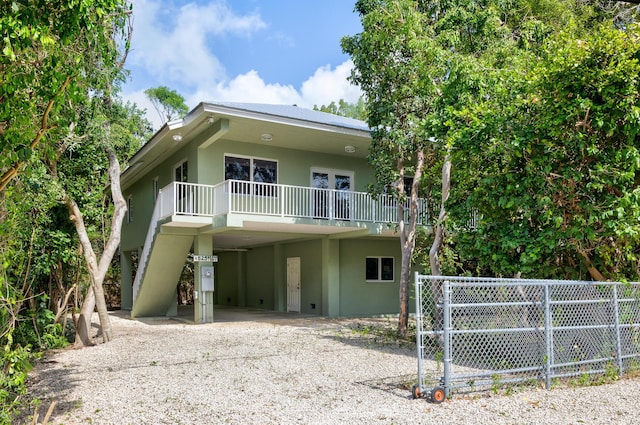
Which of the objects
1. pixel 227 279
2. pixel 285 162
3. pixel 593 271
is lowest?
pixel 227 279

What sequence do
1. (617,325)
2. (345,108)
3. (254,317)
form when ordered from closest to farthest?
(617,325) → (254,317) → (345,108)

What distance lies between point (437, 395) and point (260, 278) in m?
14.8

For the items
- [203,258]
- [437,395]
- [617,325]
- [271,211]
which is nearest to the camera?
[437,395]

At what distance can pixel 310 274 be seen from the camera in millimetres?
17594

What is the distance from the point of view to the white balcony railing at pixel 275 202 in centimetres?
1373

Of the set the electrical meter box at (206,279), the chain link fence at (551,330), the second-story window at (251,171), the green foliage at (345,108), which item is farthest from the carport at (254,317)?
the green foliage at (345,108)

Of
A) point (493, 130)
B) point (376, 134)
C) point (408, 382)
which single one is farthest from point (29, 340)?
point (493, 130)

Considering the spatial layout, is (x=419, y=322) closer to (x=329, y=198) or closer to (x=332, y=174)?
(x=329, y=198)

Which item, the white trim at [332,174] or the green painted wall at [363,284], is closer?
the white trim at [332,174]

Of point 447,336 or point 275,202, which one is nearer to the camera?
point 447,336

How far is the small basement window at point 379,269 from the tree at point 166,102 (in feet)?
76.9

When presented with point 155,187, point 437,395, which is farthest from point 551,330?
point 155,187

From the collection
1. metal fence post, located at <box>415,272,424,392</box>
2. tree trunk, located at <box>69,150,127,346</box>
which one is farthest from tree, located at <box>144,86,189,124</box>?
metal fence post, located at <box>415,272,424,392</box>

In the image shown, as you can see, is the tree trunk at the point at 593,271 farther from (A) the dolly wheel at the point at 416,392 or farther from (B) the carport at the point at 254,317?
(B) the carport at the point at 254,317
